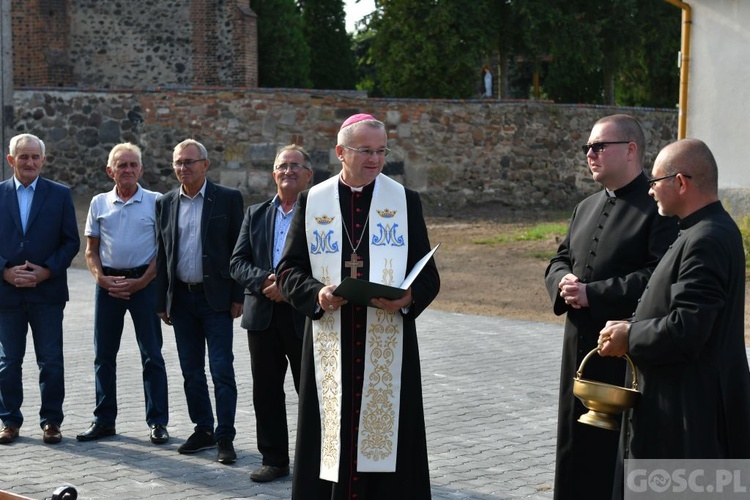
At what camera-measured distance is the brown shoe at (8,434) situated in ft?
25.2

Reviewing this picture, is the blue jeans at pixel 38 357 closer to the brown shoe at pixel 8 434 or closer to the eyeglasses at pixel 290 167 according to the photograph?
the brown shoe at pixel 8 434

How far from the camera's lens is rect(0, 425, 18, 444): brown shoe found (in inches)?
303

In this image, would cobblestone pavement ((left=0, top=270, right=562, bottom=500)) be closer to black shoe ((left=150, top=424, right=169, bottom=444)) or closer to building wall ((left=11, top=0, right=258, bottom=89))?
black shoe ((left=150, top=424, right=169, bottom=444))

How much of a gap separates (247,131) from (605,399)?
64.6 ft

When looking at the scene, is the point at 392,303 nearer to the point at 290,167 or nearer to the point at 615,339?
the point at 615,339

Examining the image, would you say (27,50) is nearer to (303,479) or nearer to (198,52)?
(198,52)

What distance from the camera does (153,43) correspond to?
31.9 meters

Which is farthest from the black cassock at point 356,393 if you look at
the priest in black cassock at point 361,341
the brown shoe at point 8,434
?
the brown shoe at point 8,434

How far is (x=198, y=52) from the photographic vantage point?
3159 cm

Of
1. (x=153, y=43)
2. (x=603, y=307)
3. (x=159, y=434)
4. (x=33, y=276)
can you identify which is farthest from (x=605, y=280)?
(x=153, y=43)

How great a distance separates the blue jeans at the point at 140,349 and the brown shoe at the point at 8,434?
552mm

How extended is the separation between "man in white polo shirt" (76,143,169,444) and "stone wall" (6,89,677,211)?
50.9 ft

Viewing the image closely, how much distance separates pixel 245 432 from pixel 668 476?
4.17 m

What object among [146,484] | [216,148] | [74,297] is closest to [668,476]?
[146,484]
